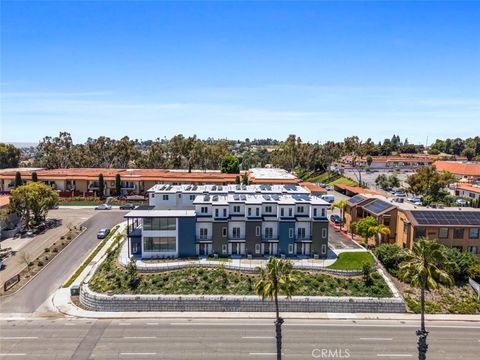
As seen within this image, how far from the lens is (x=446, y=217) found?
211ft

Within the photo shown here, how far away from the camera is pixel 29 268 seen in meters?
59.7

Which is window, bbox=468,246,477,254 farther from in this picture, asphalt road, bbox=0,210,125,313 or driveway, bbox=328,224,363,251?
asphalt road, bbox=0,210,125,313

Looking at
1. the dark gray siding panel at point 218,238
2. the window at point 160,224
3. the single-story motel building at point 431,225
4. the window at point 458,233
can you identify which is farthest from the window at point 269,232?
the window at point 458,233

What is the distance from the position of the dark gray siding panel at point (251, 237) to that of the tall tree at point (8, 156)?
423 feet

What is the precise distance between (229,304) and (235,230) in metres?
13.9

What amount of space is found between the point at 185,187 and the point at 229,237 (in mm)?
18976

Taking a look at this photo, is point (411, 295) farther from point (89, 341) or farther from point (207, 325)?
point (89, 341)

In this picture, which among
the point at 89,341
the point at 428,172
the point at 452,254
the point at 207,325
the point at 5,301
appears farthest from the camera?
the point at 428,172

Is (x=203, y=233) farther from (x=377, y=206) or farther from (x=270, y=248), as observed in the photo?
(x=377, y=206)

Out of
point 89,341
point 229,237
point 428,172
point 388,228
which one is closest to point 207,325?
point 89,341

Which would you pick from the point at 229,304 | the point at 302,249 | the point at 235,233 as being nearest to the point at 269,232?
the point at 235,233

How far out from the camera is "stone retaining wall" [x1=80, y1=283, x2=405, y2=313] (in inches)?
1964

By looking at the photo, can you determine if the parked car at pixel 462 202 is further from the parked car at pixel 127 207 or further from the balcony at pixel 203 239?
the parked car at pixel 127 207

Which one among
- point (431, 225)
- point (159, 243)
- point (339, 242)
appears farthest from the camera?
point (339, 242)
